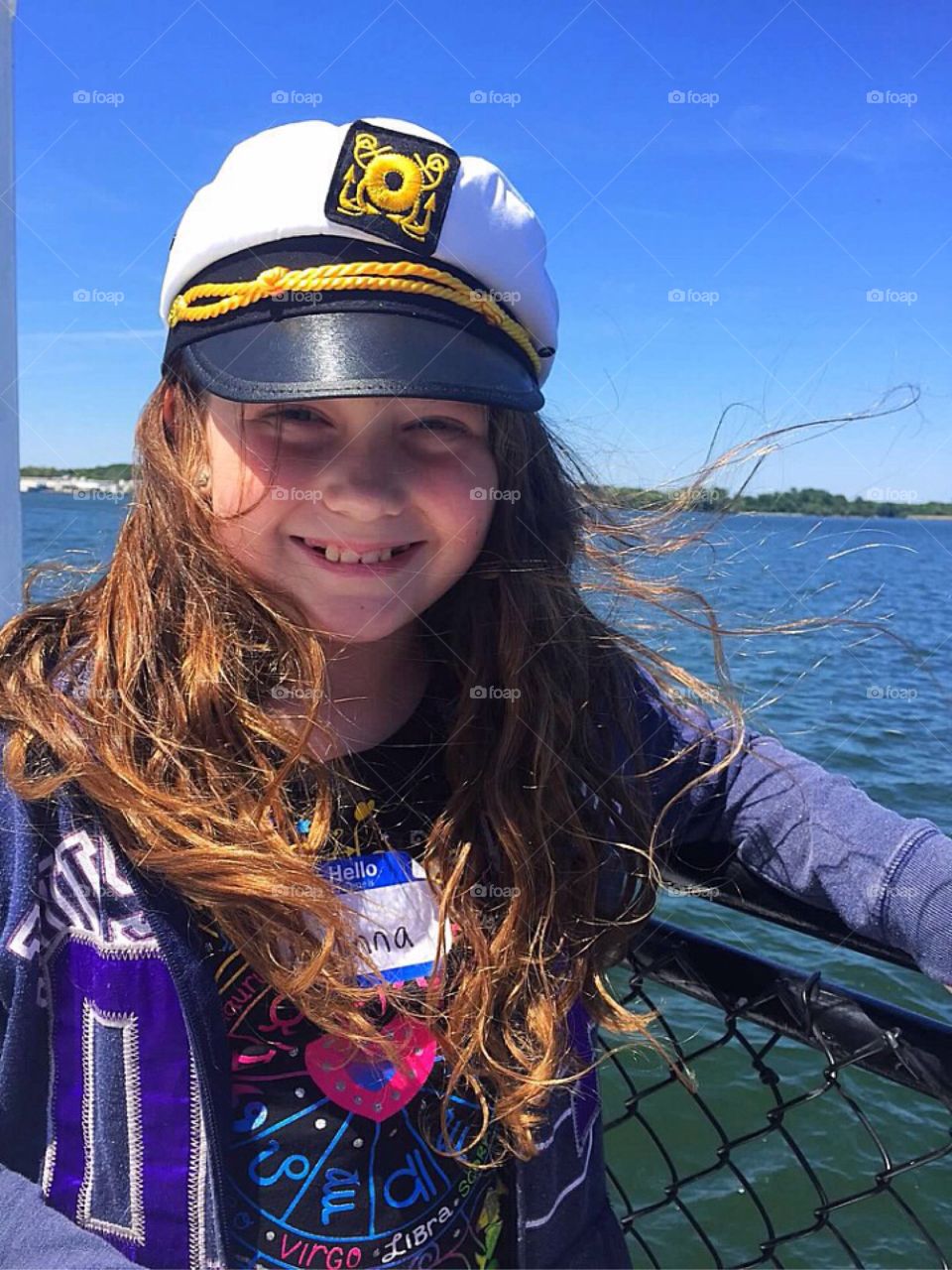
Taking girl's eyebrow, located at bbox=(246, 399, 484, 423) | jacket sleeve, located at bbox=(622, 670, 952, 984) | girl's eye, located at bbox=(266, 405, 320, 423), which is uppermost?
girl's eyebrow, located at bbox=(246, 399, 484, 423)

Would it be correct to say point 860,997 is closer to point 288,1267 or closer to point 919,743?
point 288,1267

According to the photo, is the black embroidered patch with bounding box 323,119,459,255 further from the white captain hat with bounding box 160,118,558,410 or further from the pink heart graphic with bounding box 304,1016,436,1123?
the pink heart graphic with bounding box 304,1016,436,1123

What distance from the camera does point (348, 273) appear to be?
1312mm

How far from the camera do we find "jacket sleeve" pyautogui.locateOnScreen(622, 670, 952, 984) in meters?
1.32

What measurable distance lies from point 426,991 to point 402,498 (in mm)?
702

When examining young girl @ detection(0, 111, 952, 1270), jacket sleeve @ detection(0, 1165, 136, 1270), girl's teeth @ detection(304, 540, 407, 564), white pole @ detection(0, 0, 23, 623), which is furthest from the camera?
white pole @ detection(0, 0, 23, 623)

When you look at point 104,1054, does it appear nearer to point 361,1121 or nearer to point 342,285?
point 361,1121

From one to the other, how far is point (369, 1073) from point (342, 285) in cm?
106

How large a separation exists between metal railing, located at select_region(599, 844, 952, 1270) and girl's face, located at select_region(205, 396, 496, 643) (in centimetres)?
63

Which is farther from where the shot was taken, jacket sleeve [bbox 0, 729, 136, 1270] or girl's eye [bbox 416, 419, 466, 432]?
girl's eye [bbox 416, 419, 466, 432]

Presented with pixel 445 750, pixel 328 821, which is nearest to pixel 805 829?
pixel 445 750

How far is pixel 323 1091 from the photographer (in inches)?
52.3

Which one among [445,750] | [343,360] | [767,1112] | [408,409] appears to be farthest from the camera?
[767,1112]

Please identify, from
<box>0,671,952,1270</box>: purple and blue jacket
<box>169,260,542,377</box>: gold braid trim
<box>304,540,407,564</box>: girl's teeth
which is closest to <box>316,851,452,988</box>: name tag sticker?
<box>0,671,952,1270</box>: purple and blue jacket
